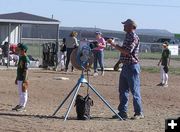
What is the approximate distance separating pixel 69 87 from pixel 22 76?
6.03m

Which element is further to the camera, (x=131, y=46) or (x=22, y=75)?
(x=22, y=75)

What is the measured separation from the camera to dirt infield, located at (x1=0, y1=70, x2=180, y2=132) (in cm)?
1013

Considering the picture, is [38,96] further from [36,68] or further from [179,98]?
[36,68]

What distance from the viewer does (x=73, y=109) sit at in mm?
12969

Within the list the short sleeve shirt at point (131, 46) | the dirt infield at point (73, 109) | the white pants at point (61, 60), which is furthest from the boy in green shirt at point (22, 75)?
the white pants at point (61, 60)

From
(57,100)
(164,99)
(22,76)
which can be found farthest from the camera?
(164,99)

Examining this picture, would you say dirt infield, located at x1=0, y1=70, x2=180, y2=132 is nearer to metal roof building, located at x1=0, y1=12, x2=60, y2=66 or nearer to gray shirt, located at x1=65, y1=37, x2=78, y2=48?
gray shirt, located at x1=65, y1=37, x2=78, y2=48

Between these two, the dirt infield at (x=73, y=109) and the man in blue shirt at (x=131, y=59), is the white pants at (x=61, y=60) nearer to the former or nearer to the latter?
the dirt infield at (x=73, y=109)

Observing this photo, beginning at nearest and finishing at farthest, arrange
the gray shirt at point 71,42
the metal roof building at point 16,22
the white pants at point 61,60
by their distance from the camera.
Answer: the gray shirt at point 71,42 → the white pants at point 61,60 → the metal roof building at point 16,22

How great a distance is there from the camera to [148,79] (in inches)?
924

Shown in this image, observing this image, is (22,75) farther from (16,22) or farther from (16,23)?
(16,23)

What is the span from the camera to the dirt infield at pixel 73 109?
10.1m

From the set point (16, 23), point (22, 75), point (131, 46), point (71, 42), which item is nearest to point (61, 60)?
point (71, 42)

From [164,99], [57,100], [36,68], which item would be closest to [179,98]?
[164,99]
